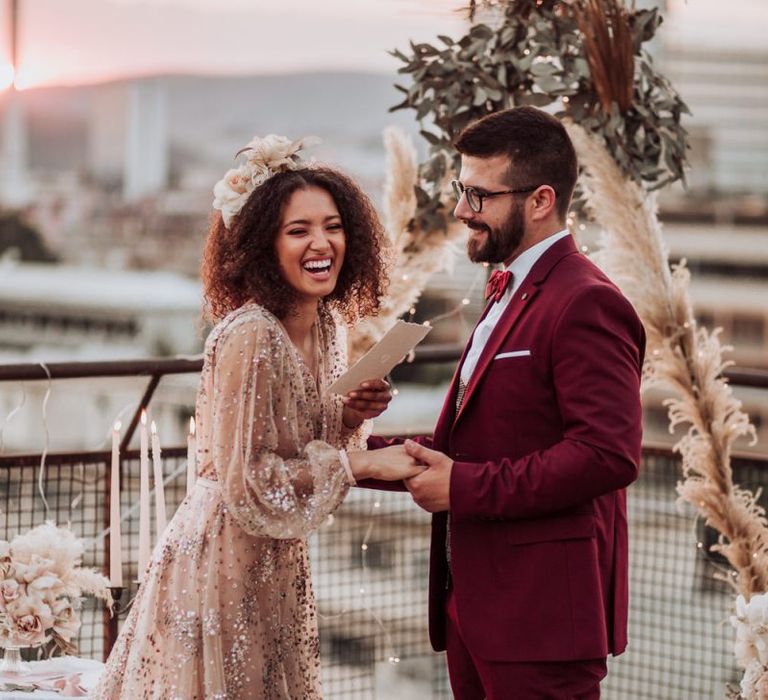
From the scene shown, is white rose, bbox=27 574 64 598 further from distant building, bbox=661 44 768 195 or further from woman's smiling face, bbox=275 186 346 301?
distant building, bbox=661 44 768 195

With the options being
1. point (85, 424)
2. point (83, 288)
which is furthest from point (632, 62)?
point (83, 288)

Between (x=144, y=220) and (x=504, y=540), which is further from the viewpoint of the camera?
(x=144, y=220)

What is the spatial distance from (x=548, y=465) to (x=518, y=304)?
294mm

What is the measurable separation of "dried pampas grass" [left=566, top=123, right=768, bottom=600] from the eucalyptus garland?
0.07 m

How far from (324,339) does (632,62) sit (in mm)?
1359

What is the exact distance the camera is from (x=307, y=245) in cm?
216

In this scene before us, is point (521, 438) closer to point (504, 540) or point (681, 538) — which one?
point (504, 540)

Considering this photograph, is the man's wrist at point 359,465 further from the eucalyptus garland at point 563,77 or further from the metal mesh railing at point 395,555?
the eucalyptus garland at point 563,77

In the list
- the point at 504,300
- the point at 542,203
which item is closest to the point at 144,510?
the point at 504,300

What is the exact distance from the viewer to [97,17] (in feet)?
229

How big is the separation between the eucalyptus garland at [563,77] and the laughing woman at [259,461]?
1.14 metres

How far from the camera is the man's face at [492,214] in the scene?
6.97ft

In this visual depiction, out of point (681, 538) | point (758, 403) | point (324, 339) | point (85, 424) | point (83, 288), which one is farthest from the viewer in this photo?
point (83, 288)

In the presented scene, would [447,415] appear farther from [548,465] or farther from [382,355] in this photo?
[548,465]
